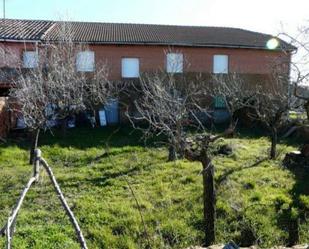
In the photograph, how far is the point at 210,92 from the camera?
21891 millimetres

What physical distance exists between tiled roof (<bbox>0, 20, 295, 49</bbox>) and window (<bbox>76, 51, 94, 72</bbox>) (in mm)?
686

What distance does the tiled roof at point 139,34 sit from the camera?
22600mm

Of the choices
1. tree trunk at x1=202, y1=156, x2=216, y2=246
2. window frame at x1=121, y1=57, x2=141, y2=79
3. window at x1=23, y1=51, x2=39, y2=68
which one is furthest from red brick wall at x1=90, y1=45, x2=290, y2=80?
tree trunk at x1=202, y1=156, x2=216, y2=246

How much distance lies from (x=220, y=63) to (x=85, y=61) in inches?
282

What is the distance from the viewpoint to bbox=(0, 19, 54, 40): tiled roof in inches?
851

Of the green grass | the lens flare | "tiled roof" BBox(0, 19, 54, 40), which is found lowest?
the green grass

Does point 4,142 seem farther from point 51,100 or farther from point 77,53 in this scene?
point 77,53

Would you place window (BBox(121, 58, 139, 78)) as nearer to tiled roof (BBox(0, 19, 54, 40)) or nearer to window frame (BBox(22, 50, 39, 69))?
tiled roof (BBox(0, 19, 54, 40))

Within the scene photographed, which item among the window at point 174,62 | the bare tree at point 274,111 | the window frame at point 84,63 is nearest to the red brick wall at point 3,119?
the window frame at point 84,63

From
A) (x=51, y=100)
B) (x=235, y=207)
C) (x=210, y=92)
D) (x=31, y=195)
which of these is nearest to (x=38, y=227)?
(x=31, y=195)

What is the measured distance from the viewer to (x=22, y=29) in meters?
23.2

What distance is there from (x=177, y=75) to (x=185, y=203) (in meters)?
13.0

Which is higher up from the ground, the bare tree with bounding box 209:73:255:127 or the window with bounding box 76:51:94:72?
the window with bounding box 76:51:94:72

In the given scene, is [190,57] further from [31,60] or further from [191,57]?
[31,60]
